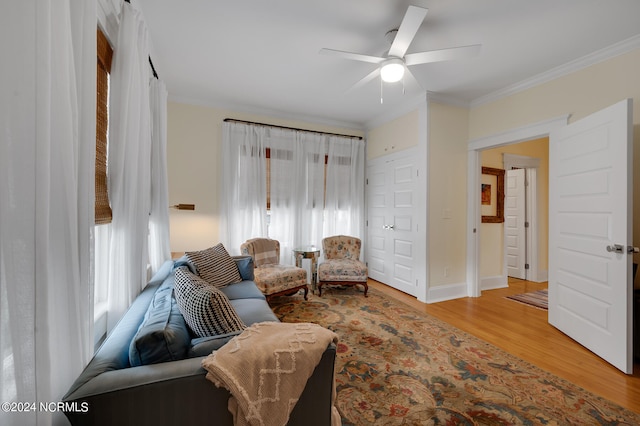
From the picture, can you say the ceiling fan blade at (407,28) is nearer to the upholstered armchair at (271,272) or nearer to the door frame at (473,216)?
the door frame at (473,216)

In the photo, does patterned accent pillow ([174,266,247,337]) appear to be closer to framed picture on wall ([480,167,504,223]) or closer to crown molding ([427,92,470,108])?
crown molding ([427,92,470,108])

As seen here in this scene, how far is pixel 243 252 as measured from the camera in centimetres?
359

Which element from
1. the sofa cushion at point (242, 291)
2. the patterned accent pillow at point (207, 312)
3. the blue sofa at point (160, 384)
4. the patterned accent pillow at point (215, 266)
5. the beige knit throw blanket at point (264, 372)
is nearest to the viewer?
the blue sofa at point (160, 384)

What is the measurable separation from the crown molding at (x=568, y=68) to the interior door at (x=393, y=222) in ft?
4.34

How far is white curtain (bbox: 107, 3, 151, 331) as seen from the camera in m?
1.64

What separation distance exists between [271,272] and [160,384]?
96.3 inches

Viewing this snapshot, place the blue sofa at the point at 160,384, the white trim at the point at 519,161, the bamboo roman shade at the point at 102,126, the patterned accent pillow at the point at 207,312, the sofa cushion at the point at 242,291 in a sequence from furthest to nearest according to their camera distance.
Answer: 1. the white trim at the point at 519,161
2. the sofa cushion at the point at 242,291
3. the bamboo roman shade at the point at 102,126
4. the patterned accent pillow at the point at 207,312
5. the blue sofa at the point at 160,384

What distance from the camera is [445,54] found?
7.18 feet

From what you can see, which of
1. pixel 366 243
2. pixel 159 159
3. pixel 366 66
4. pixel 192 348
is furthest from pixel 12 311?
pixel 366 243

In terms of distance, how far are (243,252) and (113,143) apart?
7.17ft

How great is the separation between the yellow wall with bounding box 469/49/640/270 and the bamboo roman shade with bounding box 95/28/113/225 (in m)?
4.18

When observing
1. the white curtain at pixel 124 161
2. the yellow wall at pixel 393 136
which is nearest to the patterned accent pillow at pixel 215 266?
the white curtain at pixel 124 161

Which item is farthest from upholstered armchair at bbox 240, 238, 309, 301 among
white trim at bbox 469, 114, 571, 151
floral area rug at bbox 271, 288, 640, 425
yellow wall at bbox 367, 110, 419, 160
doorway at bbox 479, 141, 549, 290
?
doorway at bbox 479, 141, 549, 290

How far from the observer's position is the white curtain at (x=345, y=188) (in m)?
4.68
